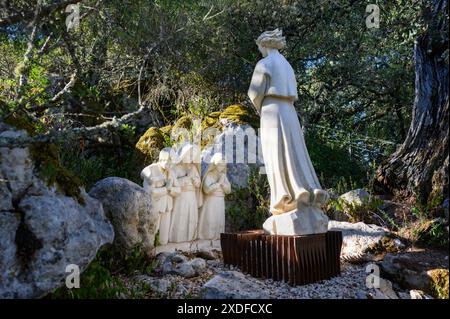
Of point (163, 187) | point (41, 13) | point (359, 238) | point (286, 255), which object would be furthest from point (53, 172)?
point (359, 238)

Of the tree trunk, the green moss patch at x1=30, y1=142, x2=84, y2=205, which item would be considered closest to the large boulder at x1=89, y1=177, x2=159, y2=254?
the green moss patch at x1=30, y1=142, x2=84, y2=205

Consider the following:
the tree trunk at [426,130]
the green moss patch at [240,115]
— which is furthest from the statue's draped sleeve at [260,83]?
the green moss patch at [240,115]

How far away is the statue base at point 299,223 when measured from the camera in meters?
5.04

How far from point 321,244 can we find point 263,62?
83.4 inches

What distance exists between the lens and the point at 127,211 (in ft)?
17.3

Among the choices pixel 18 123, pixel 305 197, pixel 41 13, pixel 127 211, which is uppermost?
pixel 41 13

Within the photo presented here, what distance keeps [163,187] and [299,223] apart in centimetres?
187

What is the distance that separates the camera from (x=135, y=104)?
34.8 feet

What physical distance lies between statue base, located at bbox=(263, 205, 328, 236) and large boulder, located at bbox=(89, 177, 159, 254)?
1.37 meters

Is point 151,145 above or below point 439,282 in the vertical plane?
above

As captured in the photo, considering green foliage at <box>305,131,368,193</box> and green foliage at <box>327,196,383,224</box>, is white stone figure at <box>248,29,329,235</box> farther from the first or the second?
green foliage at <box>305,131,368,193</box>

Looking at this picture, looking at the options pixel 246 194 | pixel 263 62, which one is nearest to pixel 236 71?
pixel 246 194

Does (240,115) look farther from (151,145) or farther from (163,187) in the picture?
(163,187)

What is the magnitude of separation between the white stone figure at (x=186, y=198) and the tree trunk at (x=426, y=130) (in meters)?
3.50
